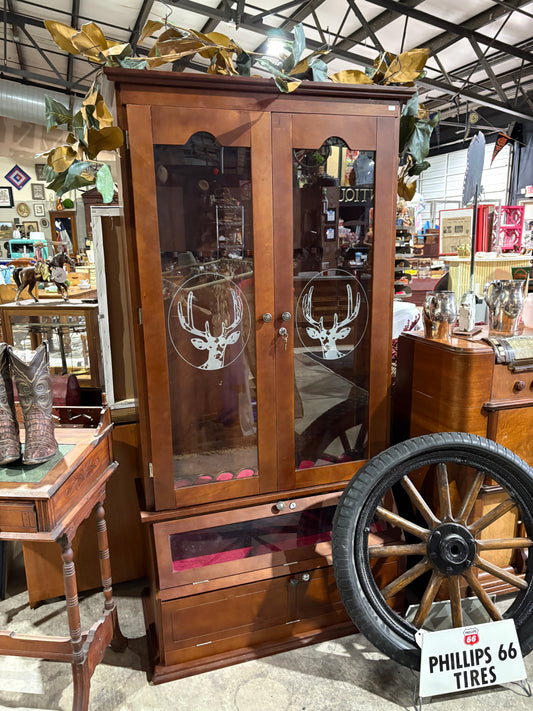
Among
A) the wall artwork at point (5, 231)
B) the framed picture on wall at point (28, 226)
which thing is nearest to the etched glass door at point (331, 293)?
the wall artwork at point (5, 231)

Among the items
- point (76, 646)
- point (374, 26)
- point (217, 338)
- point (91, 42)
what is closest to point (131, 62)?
point (91, 42)

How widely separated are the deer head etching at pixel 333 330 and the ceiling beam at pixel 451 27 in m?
5.27

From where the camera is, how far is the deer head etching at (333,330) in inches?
71.1

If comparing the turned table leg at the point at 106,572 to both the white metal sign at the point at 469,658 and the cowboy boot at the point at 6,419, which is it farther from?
the white metal sign at the point at 469,658

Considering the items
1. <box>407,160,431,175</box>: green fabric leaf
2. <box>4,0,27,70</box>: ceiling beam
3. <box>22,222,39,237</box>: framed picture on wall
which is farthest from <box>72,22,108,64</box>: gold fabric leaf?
<box>22,222,39,237</box>: framed picture on wall

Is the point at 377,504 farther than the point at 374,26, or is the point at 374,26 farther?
the point at 374,26

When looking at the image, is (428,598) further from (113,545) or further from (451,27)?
(451,27)

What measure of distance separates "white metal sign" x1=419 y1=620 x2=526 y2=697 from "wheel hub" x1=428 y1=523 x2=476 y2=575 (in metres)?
0.19

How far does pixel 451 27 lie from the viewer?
6207mm

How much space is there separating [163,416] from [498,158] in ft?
38.5

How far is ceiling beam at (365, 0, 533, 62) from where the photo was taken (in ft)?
18.5

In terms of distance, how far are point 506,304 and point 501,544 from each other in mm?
880

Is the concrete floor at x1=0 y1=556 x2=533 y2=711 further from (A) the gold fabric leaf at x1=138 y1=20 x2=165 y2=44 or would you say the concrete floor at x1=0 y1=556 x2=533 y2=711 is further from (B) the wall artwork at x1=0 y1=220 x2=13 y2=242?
(B) the wall artwork at x1=0 y1=220 x2=13 y2=242

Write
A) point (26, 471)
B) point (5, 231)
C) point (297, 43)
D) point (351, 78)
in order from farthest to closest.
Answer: point (5, 231)
point (351, 78)
point (297, 43)
point (26, 471)
